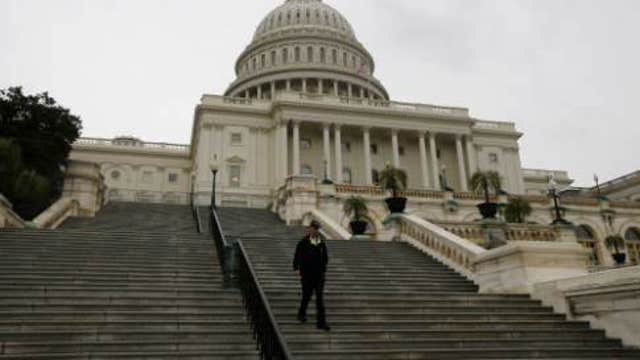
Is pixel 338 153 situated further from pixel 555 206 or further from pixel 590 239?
pixel 555 206

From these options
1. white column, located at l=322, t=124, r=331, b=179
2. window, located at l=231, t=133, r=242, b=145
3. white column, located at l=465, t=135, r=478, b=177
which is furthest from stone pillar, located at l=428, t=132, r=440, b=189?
window, located at l=231, t=133, r=242, b=145

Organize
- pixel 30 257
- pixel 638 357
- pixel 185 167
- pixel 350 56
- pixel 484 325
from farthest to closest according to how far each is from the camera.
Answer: pixel 350 56 → pixel 185 167 → pixel 30 257 → pixel 484 325 → pixel 638 357

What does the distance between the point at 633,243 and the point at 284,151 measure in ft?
100

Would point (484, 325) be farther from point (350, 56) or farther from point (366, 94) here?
point (350, 56)

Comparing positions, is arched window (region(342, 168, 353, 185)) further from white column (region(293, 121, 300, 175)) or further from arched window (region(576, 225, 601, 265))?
arched window (region(576, 225, 601, 265))

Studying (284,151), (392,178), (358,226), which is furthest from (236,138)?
(358,226)

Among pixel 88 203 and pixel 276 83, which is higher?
pixel 276 83

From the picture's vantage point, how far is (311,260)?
8.60 meters

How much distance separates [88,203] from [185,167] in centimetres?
3735

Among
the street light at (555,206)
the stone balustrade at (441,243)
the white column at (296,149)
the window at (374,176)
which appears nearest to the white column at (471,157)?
the window at (374,176)

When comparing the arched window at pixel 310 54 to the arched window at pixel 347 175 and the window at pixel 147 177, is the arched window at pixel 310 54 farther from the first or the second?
the window at pixel 147 177

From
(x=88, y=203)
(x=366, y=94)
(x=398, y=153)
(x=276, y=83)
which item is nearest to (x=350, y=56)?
(x=366, y=94)

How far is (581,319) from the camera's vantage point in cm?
996

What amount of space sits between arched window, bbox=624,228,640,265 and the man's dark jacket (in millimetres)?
36115
